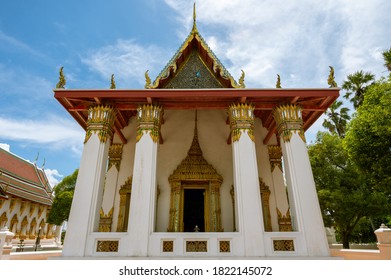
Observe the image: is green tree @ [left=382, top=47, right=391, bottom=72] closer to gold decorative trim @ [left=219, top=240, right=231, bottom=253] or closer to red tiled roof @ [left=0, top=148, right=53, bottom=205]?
gold decorative trim @ [left=219, top=240, right=231, bottom=253]

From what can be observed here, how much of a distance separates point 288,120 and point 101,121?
555cm

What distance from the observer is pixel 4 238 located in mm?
6250

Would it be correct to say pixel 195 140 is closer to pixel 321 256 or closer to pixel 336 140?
pixel 321 256

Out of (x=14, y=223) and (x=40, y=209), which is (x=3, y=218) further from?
(x=40, y=209)

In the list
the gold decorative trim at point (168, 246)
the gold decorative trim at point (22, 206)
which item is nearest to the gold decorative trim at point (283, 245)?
the gold decorative trim at point (168, 246)

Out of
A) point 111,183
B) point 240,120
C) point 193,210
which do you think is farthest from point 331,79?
point 111,183

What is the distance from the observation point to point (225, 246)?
6.02 metres

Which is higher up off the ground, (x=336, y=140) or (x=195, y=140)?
(x=336, y=140)

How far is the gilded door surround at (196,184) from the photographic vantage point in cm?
804

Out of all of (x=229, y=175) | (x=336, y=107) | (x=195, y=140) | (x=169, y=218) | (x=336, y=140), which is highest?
(x=336, y=107)

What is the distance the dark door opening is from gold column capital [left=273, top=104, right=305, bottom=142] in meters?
3.53

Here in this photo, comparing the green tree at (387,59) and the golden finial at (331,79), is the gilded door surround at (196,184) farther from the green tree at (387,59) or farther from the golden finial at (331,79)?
the green tree at (387,59)
